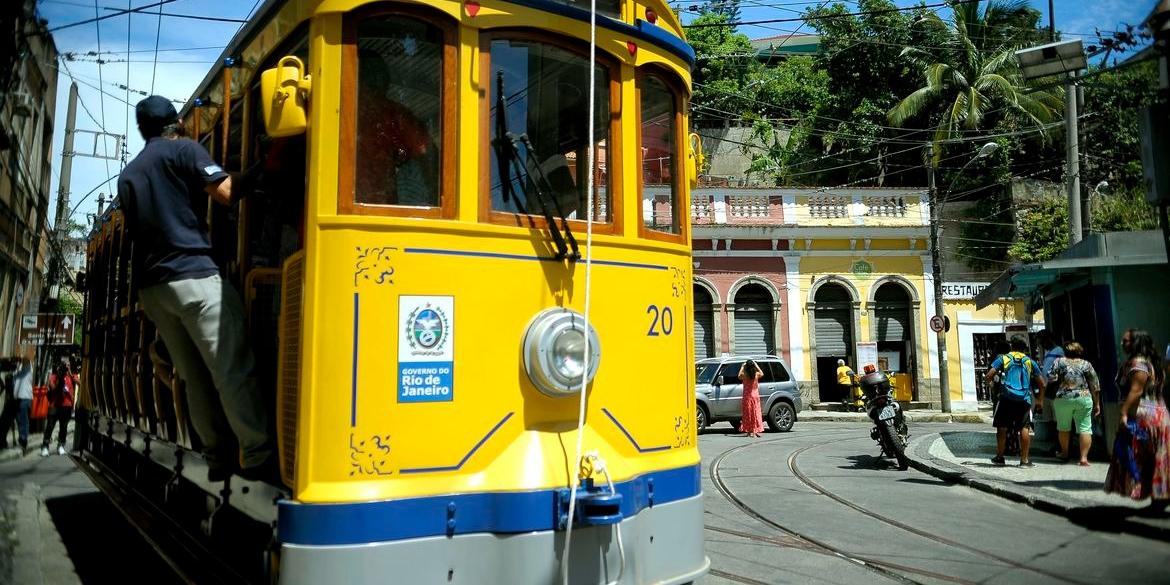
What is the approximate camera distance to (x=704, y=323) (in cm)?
2533

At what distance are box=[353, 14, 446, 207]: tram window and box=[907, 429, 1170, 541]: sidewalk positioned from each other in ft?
21.2

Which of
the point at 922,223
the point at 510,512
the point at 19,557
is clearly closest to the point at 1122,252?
the point at 510,512

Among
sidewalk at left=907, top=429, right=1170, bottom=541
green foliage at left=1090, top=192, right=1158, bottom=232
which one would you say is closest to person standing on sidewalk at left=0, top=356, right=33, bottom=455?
sidewalk at left=907, top=429, right=1170, bottom=541

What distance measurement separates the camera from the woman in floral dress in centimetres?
736

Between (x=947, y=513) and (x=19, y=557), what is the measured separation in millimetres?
8206

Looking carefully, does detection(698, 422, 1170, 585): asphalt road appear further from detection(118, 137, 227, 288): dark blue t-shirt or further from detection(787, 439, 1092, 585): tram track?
detection(118, 137, 227, 288): dark blue t-shirt

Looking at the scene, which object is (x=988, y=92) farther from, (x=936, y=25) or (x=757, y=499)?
(x=757, y=499)

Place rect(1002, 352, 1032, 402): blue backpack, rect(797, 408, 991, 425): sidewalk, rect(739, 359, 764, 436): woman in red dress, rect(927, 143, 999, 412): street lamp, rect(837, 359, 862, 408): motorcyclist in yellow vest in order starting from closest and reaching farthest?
rect(1002, 352, 1032, 402): blue backpack → rect(739, 359, 764, 436): woman in red dress → rect(797, 408, 991, 425): sidewalk → rect(927, 143, 999, 412): street lamp → rect(837, 359, 862, 408): motorcyclist in yellow vest

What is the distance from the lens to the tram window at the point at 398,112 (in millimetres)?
3502

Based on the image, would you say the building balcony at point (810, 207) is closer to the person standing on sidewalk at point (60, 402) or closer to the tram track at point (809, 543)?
the tram track at point (809, 543)

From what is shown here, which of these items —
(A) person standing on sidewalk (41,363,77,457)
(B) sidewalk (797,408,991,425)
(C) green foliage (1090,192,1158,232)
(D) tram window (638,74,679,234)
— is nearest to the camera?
(D) tram window (638,74,679,234)

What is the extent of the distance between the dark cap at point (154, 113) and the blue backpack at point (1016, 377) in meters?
9.71

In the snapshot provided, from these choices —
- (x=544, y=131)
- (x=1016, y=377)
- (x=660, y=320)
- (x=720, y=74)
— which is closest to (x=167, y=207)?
(x=544, y=131)

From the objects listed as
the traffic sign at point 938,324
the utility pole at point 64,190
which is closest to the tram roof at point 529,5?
the utility pole at point 64,190
